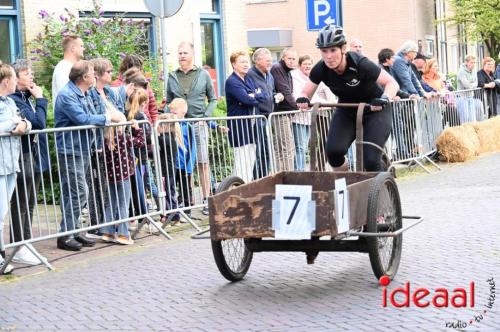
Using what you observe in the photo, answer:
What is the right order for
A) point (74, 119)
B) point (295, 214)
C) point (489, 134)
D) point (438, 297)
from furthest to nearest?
point (489, 134), point (74, 119), point (295, 214), point (438, 297)

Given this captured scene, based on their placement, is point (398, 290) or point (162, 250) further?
point (162, 250)

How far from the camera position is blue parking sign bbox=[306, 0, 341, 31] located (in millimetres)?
15344

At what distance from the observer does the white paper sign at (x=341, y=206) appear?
7.32 m

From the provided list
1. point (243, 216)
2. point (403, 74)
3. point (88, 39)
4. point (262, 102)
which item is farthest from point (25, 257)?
point (403, 74)

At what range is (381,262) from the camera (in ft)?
25.5

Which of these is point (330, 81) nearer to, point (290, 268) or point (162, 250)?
point (290, 268)

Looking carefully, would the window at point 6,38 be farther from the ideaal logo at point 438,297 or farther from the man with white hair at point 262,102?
the ideaal logo at point 438,297

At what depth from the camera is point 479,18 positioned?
38.5 metres

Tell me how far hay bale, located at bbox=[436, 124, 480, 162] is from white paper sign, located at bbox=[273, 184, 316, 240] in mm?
10814

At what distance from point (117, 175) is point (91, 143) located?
49 centimetres

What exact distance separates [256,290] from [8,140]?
2.95 m

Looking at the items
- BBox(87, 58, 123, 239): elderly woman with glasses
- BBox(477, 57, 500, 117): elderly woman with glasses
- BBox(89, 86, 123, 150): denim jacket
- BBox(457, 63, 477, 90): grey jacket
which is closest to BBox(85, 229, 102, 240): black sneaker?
BBox(87, 58, 123, 239): elderly woman with glasses

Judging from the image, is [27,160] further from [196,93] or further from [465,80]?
[465,80]

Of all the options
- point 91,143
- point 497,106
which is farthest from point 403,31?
point 91,143
